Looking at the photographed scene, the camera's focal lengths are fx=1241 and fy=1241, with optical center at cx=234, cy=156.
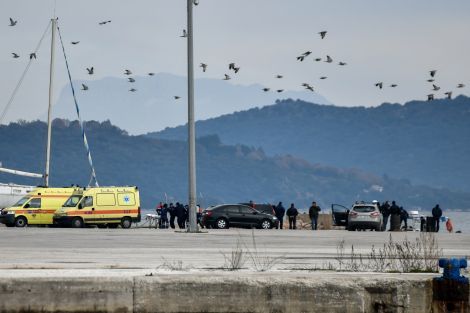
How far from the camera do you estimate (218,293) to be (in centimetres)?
1307

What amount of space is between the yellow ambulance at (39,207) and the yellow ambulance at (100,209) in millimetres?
1423

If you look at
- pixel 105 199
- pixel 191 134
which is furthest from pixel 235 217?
pixel 191 134

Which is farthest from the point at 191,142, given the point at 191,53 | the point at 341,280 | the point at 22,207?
the point at 341,280

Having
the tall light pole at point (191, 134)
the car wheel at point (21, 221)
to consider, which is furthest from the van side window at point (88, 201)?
the tall light pole at point (191, 134)

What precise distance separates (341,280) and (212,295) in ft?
4.79

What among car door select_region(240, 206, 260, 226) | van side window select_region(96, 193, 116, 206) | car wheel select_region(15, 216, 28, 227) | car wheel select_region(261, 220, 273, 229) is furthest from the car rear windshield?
car wheel select_region(15, 216, 28, 227)

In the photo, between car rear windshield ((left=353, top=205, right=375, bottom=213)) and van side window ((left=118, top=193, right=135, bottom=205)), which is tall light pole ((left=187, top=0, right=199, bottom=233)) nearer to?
van side window ((left=118, top=193, right=135, bottom=205))

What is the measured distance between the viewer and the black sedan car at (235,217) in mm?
58406

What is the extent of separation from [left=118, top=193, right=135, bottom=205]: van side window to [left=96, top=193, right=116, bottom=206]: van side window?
1.17 feet

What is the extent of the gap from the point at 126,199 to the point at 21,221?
5002mm

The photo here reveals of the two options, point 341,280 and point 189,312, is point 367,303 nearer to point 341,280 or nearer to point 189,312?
point 341,280

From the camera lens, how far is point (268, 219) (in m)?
60.0

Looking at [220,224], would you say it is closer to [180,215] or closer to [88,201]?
[180,215]

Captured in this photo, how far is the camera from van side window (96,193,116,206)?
5566 centimetres
